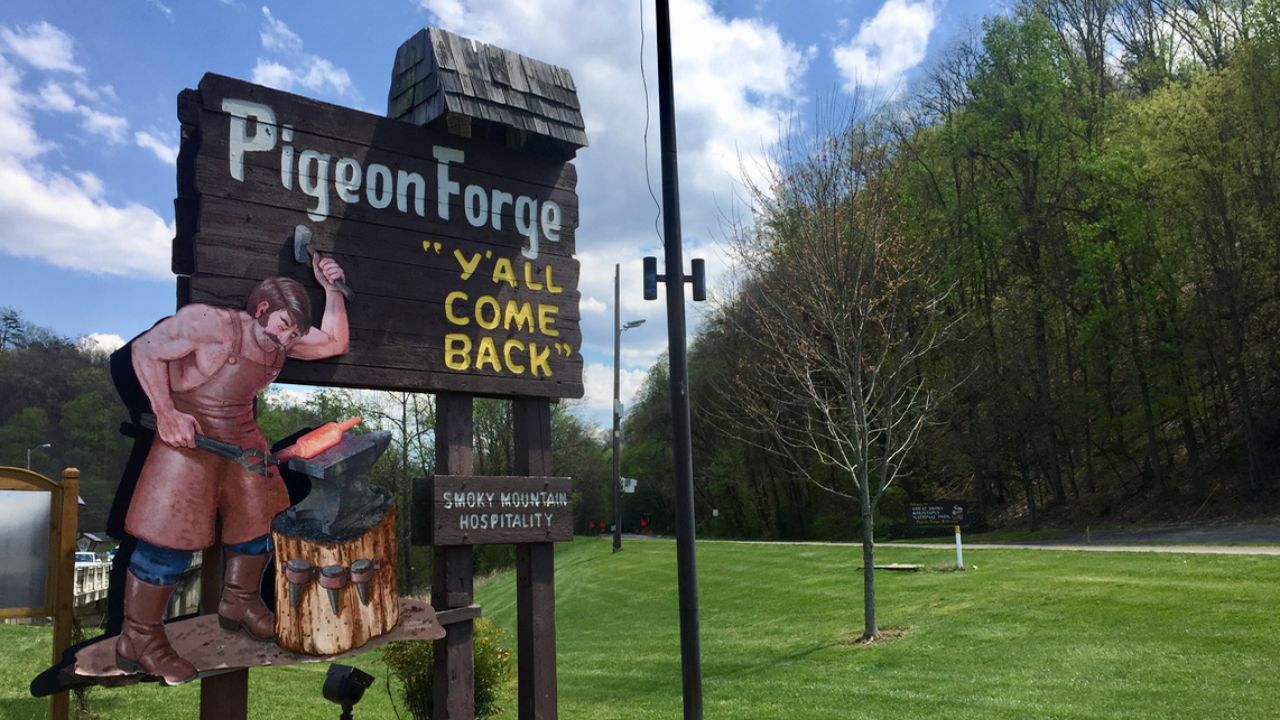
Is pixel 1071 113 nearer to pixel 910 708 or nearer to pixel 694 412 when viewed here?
pixel 694 412

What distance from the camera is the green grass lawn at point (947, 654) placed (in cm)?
882

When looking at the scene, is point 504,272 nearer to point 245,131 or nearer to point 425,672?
point 245,131

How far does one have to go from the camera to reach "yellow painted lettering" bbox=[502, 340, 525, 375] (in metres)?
6.39

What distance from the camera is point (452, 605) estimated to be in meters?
5.92

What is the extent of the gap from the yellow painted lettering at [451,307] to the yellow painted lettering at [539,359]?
54 cm

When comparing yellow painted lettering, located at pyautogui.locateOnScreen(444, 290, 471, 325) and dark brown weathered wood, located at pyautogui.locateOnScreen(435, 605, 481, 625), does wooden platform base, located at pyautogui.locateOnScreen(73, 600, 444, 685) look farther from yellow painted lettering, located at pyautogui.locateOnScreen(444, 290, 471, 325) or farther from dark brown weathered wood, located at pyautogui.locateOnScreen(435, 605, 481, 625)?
yellow painted lettering, located at pyautogui.locateOnScreen(444, 290, 471, 325)

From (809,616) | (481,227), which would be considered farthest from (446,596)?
(809,616)

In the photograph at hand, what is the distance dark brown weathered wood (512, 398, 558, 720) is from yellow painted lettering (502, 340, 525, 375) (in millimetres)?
237

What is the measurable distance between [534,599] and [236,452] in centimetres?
239

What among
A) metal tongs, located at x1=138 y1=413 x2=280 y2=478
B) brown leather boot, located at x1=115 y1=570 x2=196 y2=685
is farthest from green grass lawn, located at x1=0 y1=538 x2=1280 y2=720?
metal tongs, located at x1=138 y1=413 x2=280 y2=478

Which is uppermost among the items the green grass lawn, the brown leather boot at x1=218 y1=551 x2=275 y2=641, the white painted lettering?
the white painted lettering

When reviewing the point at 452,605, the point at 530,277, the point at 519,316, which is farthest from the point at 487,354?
the point at 452,605

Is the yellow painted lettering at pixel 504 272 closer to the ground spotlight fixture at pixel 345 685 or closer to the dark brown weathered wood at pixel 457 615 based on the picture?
the dark brown weathered wood at pixel 457 615

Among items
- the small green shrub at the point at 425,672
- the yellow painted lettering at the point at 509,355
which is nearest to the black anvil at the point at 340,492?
the yellow painted lettering at the point at 509,355
